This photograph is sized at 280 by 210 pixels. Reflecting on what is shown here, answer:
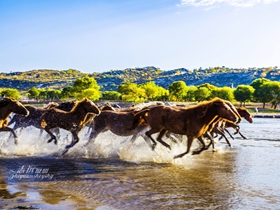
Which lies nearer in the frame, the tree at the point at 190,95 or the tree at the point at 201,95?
the tree at the point at 201,95

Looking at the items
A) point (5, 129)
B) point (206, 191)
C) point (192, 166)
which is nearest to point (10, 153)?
point (5, 129)

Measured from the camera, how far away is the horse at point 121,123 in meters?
12.8

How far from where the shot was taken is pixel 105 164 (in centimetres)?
1081

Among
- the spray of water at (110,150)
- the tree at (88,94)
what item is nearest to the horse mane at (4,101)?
the spray of water at (110,150)

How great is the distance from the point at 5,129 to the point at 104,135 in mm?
3584

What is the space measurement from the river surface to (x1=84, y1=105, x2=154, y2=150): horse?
0.50 m

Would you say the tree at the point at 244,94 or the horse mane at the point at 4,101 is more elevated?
the horse mane at the point at 4,101

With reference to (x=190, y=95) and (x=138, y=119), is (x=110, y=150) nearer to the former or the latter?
(x=138, y=119)

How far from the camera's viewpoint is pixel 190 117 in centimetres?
1099

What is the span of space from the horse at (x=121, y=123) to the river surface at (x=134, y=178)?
0.50 m

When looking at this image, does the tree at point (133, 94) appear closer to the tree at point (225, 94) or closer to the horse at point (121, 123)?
the tree at point (225, 94)

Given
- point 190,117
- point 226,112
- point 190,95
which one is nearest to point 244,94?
point 190,95

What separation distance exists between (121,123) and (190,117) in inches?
108

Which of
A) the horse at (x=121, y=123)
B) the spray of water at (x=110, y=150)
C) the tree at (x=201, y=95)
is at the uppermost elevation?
the horse at (x=121, y=123)
